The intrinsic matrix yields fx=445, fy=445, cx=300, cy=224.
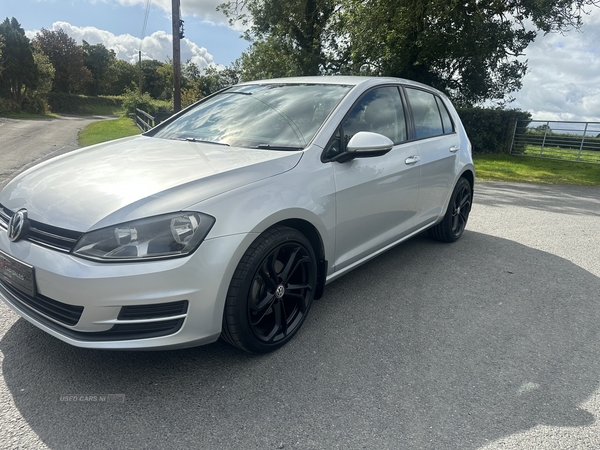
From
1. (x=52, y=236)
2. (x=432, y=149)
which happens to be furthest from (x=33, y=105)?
(x=52, y=236)

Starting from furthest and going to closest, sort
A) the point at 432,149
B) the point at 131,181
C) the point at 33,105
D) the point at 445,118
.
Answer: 1. the point at 33,105
2. the point at 445,118
3. the point at 432,149
4. the point at 131,181

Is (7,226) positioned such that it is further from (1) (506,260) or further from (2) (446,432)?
(1) (506,260)

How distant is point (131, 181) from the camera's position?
2439 millimetres

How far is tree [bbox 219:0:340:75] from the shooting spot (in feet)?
68.0

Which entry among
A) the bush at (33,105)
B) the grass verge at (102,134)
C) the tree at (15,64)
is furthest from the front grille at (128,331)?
the bush at (33,105)

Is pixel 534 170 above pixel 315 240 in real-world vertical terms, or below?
below

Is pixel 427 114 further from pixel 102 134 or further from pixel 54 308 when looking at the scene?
pixel 102 134

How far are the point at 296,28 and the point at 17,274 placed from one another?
21983 millimetres

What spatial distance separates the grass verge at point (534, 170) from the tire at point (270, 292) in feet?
33.2

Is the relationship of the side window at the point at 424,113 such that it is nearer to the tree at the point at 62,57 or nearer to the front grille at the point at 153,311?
the front grille at the point at 153,311

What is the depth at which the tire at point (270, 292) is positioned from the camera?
93.2 inches

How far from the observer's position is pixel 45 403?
2186mm

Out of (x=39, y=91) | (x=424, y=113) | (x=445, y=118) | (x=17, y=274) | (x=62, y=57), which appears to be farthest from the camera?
(x=62, y=57)

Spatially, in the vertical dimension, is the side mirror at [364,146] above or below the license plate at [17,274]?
above
